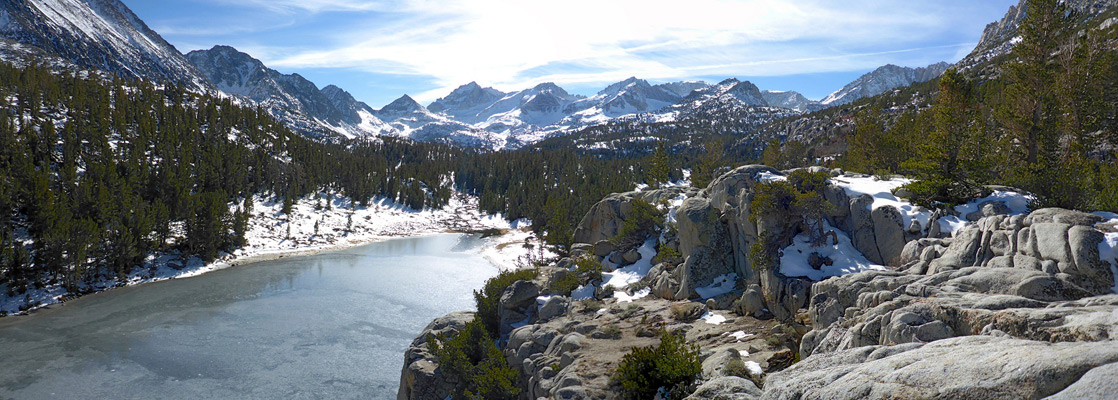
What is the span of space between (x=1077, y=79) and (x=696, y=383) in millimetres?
33129

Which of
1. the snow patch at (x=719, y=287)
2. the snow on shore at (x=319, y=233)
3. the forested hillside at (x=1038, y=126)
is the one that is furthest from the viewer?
the snow on shore at (x=319, y=233)

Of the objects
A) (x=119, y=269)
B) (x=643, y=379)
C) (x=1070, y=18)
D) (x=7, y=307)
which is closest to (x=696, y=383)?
(x=643, y=379)

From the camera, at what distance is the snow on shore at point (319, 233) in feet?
181

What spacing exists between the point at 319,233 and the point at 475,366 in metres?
78.8

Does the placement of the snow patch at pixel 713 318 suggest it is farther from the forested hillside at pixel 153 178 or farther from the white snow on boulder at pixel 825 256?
the forested hillside at pixel 153 178

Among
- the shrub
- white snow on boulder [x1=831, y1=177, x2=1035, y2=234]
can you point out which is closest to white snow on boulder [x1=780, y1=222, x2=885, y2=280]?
the shrub

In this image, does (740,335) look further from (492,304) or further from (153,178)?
(153,178)

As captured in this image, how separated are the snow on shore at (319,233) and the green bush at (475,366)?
37540mm

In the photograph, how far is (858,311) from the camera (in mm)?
15156

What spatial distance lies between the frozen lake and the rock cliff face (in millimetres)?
9551

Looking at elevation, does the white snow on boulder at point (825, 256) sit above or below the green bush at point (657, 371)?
above

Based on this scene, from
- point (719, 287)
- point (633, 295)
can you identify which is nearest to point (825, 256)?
point (719, 287)

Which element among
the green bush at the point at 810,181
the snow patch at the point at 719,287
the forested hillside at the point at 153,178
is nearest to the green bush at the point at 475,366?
the snow patch at the point at 719,287

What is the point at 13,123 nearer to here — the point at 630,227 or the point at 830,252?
the point at 630,227
